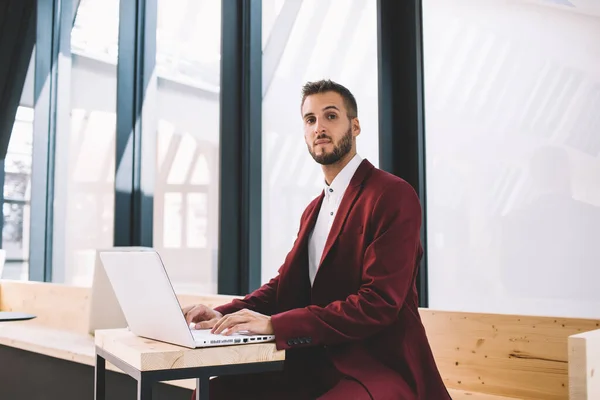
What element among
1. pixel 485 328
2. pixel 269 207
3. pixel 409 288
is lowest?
pixel 485 328

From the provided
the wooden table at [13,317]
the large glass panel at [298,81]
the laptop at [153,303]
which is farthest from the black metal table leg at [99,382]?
the large glass panel at [298,81]

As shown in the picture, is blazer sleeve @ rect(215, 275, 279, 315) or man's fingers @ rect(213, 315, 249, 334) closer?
man's fingers @ rect(213, 315, 249, 334)

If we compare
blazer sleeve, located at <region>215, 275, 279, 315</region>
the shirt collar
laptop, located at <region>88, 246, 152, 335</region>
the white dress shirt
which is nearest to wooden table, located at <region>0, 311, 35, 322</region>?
laptop, located at <region>88, 246, 152, 335</region>

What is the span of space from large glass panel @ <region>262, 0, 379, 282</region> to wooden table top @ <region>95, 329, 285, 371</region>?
4.55 feet

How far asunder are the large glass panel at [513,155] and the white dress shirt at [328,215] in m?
0.69

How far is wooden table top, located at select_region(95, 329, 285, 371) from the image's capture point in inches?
53.8

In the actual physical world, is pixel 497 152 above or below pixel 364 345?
above

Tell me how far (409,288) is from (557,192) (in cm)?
77

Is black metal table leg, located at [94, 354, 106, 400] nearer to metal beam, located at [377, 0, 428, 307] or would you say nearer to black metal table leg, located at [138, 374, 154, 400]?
black metal table leg, located at [138, 374, 154, 400]

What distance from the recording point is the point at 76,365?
10.4 ft

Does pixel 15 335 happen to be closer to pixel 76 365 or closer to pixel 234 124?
pixel 76 365

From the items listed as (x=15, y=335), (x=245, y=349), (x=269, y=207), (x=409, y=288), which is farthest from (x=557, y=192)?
(x=15, y=335)

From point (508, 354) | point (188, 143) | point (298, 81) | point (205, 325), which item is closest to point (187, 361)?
point (205, 325)

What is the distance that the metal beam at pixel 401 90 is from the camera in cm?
260
